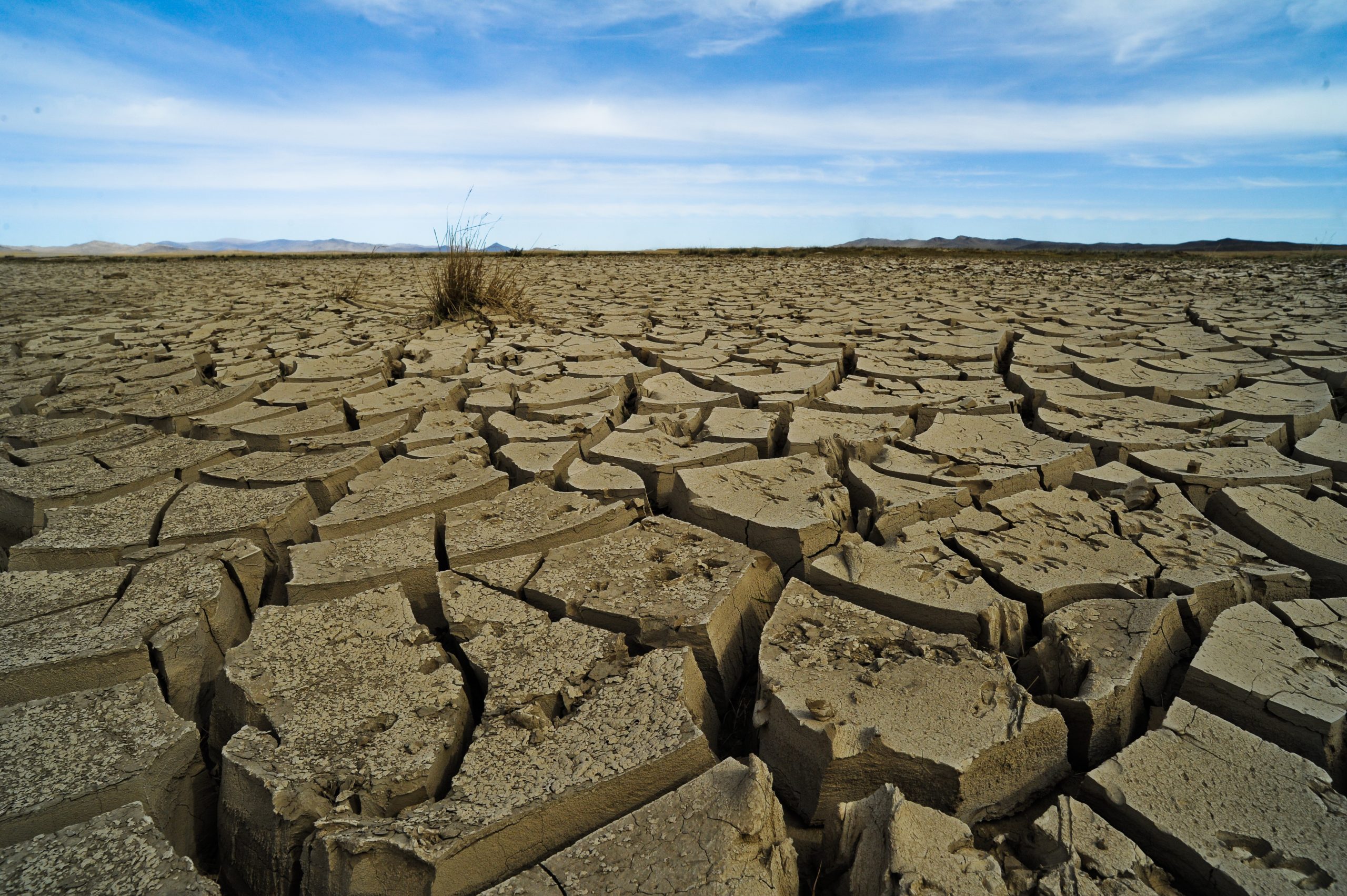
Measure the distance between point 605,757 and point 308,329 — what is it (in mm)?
4498

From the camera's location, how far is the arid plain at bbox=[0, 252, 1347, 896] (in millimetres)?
934

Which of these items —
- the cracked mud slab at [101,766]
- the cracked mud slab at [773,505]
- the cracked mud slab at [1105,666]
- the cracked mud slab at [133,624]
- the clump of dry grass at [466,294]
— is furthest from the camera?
the clump of dry grass at [466,294]

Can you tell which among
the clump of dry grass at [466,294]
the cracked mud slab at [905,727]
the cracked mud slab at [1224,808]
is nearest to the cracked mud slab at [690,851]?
the cracked mud slab at [905,727]

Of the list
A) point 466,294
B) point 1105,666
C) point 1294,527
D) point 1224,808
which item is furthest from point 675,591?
point 466,294

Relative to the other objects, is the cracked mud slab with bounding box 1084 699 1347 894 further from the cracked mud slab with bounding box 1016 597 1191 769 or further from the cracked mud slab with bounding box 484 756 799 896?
the cracked mud slab with bounding box 484 756 799 896

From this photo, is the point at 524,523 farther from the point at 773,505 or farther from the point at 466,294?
the point at 466,294

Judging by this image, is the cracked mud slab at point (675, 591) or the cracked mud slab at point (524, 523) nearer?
the cracked mud slab at point (675, 591)

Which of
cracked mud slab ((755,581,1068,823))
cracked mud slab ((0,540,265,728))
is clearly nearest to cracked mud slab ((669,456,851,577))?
cracked mud slab ((755,581,1068,823))

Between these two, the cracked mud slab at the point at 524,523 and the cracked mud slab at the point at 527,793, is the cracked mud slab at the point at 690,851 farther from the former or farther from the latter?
the cracked mud slab at the point at 524,523

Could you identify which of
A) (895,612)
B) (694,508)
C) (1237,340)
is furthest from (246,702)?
(1237,340)

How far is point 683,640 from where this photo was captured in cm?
134

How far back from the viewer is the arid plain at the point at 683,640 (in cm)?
93

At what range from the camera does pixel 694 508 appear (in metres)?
1.86

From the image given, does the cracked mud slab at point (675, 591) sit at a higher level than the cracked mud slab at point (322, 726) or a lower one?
higher
